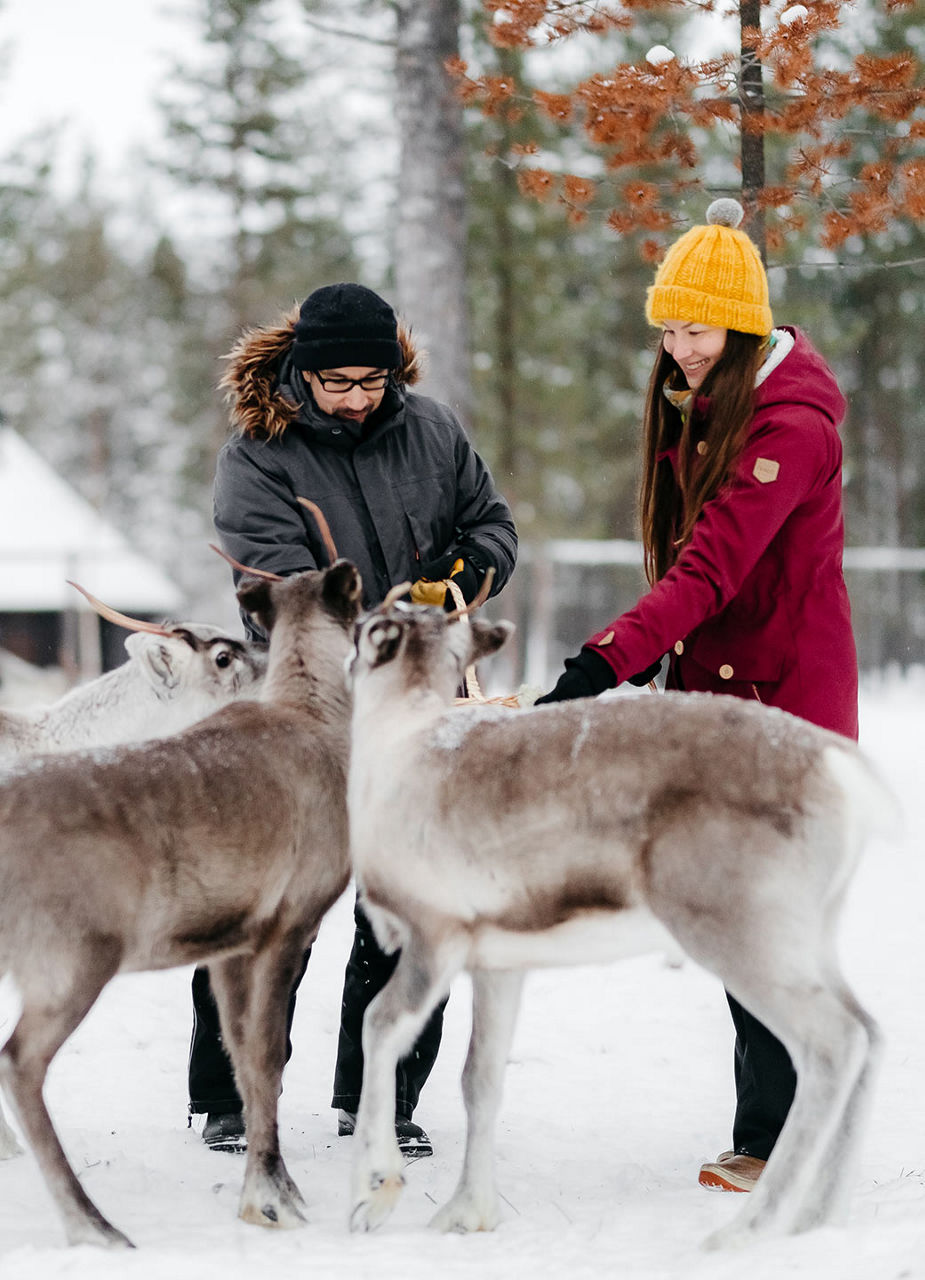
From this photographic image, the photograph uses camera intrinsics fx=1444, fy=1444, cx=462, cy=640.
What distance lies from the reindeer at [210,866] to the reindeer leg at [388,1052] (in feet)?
0.91

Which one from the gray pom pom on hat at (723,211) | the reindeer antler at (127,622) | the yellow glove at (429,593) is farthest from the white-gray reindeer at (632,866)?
the gray pom pom on hat at (723,211)

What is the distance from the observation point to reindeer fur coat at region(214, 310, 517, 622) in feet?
15.0

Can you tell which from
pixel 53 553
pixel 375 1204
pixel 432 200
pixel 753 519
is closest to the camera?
pixel 375 1204

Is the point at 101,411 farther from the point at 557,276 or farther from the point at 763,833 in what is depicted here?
the point at 763,833

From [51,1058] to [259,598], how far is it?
1.37 metres

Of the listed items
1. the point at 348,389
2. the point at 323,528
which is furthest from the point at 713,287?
the point at 323,528

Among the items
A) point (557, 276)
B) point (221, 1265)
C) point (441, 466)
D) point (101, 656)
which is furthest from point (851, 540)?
point (221, 1265)

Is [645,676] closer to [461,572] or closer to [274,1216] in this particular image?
[461,572]

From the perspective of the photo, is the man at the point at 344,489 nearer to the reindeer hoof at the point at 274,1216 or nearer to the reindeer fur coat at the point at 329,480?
the reindeer fur coat at the point at 329,480

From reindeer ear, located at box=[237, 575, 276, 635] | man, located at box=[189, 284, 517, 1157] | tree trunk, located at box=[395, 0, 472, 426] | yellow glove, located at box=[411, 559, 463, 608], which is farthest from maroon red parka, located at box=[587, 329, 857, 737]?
tree trunk, located at box=[395, 0, 472, 426]

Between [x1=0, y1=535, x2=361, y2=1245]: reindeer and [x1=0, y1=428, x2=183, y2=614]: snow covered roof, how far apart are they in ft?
60.1

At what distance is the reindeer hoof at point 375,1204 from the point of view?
360 cm

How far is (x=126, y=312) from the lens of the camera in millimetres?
36719

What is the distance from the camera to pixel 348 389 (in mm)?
4539
